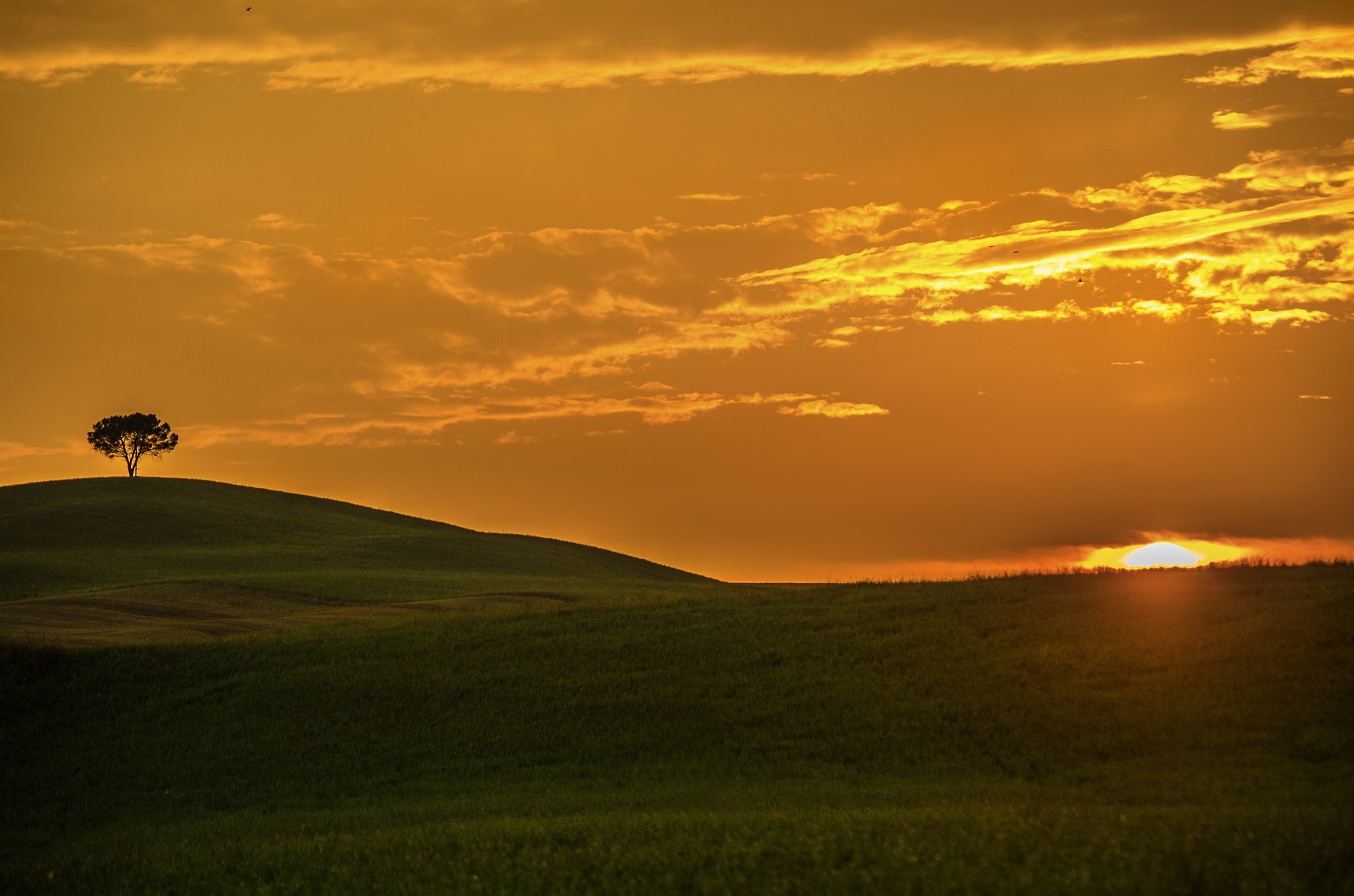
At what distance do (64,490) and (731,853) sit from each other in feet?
357

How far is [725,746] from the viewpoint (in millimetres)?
23281

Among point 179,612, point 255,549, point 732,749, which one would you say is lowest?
point 732,749

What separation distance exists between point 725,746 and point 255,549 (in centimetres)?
6551

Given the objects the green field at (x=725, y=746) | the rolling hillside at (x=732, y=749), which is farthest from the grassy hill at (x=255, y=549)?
the rolling hillside at (x=732, y=749)

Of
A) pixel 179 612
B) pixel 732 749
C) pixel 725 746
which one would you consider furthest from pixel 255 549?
pixel 732 749

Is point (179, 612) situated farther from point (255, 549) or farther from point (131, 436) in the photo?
point (131, 436)

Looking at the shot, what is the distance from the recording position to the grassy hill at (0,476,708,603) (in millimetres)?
63344

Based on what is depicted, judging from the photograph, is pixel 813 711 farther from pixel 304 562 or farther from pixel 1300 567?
pixel 304 562

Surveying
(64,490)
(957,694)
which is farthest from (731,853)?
(64,490)

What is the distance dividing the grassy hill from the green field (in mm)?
20786

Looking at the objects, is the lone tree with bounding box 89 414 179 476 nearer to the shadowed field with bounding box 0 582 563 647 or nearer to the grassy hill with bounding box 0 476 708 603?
the grassy hill with bounding box 0 476 708 603

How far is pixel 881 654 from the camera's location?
28.6 m

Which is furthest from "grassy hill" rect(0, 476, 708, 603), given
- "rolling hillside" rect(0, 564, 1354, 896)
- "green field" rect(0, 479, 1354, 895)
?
"rolling hillside" rect(0, 564, 1354, 896)

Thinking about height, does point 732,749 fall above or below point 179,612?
below
